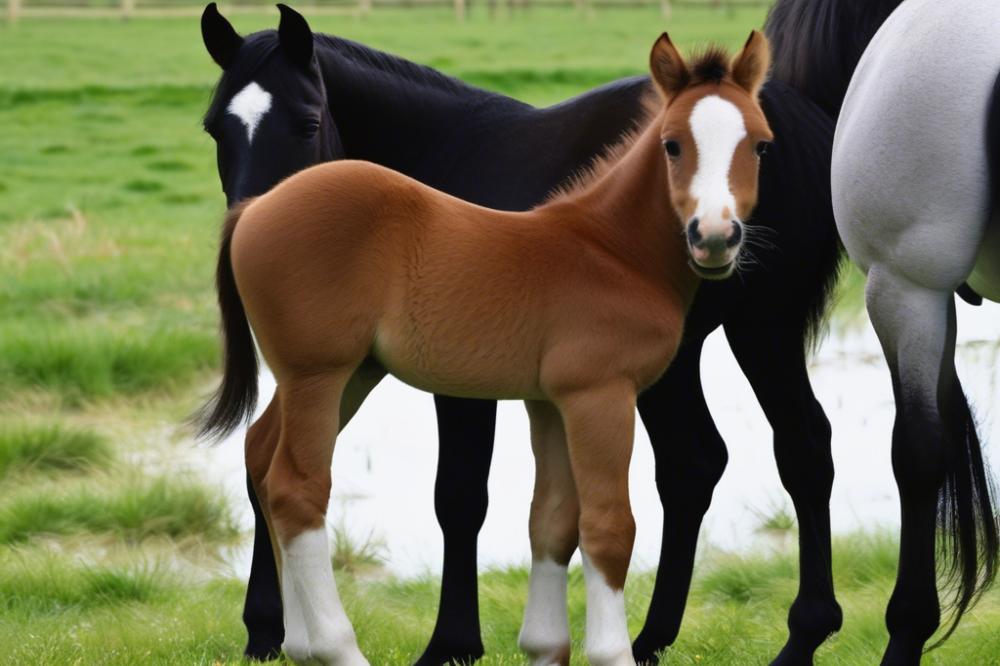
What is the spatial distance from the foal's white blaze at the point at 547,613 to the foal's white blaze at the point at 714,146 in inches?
34.2

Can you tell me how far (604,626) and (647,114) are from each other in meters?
1.11

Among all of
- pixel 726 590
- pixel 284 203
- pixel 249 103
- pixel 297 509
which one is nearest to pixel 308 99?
pixel 249 103

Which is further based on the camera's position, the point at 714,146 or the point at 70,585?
the point at 70,585

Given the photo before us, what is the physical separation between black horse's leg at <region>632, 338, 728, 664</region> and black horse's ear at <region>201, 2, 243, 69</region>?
54.0 inches

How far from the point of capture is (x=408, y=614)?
4.47 metres

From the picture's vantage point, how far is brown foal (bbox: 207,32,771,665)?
279 cm

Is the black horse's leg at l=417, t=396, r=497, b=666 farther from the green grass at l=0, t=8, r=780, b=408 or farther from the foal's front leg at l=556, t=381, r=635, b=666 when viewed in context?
the green grass at l=0, t=8, r=780, b=408

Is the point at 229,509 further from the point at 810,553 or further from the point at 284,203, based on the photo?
the point at 284,203

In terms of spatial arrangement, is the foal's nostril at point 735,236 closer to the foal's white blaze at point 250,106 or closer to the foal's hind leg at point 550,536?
the foal's hind leg at point 550,536

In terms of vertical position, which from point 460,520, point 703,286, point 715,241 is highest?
point 715,241

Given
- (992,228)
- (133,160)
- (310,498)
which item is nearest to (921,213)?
(992,228)

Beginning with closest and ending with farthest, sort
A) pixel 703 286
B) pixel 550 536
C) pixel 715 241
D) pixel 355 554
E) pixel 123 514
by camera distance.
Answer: pixel 715 241
pixel 550 536
pixel 703 286
pixel 355 554
pixel 123 514

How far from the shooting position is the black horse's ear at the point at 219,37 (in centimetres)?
338

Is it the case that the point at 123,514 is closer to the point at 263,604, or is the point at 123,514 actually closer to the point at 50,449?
the point at 50,449
